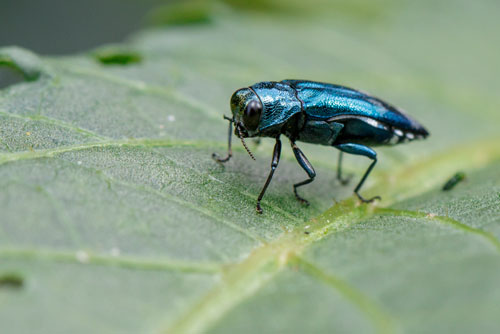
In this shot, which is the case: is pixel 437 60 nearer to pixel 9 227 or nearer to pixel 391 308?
pixel 391 308

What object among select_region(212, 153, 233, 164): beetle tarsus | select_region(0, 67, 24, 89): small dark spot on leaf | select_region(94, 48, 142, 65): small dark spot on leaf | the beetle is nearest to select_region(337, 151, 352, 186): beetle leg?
the beetle

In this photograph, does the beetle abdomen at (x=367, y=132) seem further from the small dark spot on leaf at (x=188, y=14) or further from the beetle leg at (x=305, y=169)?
the small dark spot on leaf at (x=188, y=14)

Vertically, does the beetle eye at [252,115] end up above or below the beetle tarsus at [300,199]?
above

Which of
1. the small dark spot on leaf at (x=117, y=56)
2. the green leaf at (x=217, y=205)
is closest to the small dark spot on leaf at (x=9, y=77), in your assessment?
the green leaf at (x=217, y=205)

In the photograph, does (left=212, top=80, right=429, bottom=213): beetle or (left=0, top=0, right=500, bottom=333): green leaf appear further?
(left=212, top=80, right=429, bottom=213): beetle

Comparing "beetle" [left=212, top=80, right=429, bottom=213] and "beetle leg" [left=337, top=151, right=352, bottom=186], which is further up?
"beetle" [left=212, top=80, right=429, bottom=213]

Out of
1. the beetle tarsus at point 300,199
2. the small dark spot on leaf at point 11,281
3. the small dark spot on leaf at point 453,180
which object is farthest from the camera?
the small dark spot on leaf at point 453,180

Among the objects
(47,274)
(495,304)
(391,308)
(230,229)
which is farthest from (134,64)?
(495,304)

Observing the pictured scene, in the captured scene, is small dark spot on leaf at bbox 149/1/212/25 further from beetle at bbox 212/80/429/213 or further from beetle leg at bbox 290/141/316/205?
beetle leg at bbox 290/141/316/205
